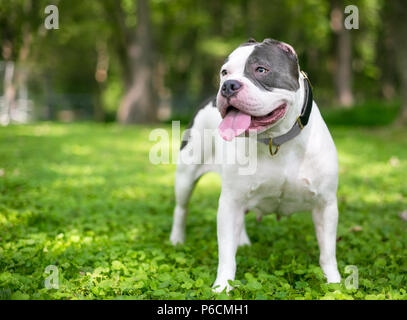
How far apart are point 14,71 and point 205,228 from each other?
67.8ft

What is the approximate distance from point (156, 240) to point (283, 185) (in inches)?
70.2

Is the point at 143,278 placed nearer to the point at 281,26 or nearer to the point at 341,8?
the point at 341,8

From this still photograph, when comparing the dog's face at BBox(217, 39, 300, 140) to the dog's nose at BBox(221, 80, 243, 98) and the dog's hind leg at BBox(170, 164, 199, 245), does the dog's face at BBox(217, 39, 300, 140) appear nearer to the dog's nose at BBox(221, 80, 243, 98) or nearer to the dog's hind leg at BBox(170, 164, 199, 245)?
the dog's nose at BBox(221, 80, 243, 98)

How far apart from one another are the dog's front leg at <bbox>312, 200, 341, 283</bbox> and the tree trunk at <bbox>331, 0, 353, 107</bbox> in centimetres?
1975

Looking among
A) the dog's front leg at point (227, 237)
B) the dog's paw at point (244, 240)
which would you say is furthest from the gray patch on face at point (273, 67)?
the dog's paw at point (244, 240)

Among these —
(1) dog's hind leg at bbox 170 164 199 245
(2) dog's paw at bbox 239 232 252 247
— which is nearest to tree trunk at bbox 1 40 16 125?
(1) dog's hind leg at bbox 170 164 199 245

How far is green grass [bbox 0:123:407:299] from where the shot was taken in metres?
3.13

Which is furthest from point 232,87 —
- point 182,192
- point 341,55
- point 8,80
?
point 8,80

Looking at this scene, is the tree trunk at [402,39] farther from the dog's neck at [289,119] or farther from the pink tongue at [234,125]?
the pink tongue at [234,125]

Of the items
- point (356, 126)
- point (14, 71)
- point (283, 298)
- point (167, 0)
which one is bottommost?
point (283, 298)

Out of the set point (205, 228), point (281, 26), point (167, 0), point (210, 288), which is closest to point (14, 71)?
point (167, 0)

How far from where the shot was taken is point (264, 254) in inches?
161

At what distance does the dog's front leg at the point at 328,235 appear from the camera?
336cm

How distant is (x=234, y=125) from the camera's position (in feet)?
9.30
